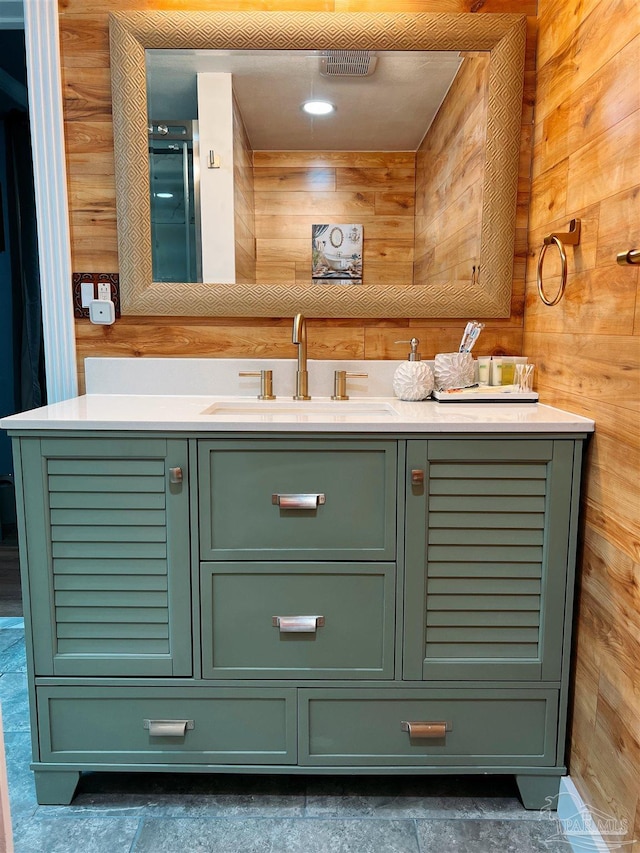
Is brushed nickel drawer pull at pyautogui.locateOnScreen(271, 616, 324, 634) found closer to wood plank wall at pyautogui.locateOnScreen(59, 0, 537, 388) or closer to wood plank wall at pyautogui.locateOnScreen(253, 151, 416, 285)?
wood plank wall at pyautogui.locateOnScreen(59, 0, 537, 388)

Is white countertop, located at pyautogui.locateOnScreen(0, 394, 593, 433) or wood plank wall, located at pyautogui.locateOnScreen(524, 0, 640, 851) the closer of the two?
wood plank wall, located at pyautogui.locateOnScreen(524, 0, 640, 851)

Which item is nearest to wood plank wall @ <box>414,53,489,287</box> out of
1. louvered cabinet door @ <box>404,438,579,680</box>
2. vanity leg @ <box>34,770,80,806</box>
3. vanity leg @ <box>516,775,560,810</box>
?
louvered cabinet door @ <box>404,438,579,680</box>

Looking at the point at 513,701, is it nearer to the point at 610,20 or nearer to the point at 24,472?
the point at 24,472

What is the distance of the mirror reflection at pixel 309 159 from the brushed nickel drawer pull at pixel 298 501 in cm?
76

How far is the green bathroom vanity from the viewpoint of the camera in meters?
1.40

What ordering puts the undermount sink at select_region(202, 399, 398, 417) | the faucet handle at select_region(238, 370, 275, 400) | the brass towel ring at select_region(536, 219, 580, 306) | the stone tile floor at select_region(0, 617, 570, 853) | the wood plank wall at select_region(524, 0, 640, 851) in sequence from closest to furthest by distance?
the wood plank wall at select_region(524, 0, 640, 851)
the stone tile floor at select_region(0, 617, 570, 853)
the brass towel ring at select_region(536, 219, 580, 306)
the undermount sink at select_region(202, 399, 398, 417)
the faucet handle at select_region(238, 370, 275, 400)

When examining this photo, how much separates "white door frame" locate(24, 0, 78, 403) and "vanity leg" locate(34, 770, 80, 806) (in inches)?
41.7

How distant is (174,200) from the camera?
6.04 feet

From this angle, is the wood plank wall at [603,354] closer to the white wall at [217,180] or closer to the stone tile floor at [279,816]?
the stone tile floor at [279,816]

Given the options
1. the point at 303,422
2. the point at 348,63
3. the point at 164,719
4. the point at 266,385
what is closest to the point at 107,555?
the point at 164,719

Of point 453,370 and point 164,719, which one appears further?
point 453,370

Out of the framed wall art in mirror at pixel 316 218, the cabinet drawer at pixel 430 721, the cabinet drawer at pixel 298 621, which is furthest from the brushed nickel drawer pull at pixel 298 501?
the framed wall art in mirror at pixel 316 218

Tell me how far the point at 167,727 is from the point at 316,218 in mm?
1445

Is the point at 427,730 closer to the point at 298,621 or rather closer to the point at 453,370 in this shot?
the point at 298,621
